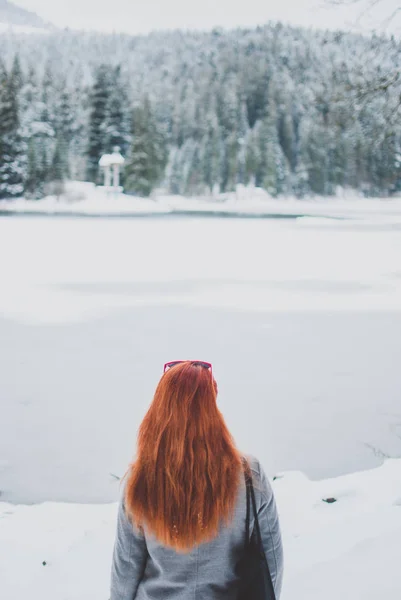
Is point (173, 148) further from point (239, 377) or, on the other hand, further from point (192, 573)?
point (192, 573)

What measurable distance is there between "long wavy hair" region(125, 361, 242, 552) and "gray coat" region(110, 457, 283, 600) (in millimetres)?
34

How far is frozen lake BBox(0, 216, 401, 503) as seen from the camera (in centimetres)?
480

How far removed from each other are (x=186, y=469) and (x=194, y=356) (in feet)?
20.1

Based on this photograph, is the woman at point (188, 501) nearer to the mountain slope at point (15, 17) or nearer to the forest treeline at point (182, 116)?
the forest treeline at point (182, 116)

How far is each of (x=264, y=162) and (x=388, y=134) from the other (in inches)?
2678

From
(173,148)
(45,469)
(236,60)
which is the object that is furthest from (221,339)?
(236,60)

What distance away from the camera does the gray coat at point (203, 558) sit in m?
1.32

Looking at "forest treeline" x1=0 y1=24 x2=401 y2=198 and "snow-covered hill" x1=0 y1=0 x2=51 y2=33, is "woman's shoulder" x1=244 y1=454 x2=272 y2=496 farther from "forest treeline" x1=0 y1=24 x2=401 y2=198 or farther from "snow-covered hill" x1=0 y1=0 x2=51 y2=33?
"snow-covered hill" x1=0 y1=0 x2=51 y2=33

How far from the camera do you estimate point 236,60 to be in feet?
296

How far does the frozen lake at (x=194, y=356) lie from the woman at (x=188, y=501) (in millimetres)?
2916

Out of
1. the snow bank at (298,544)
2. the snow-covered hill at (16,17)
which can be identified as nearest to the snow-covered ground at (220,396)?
the snow bank at (298,544)

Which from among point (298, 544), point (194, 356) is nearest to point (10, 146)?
point (194, 356)

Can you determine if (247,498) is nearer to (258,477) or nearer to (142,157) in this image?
(258,477)

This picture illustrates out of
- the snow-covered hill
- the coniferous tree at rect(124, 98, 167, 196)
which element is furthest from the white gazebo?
the snow-covered hill
